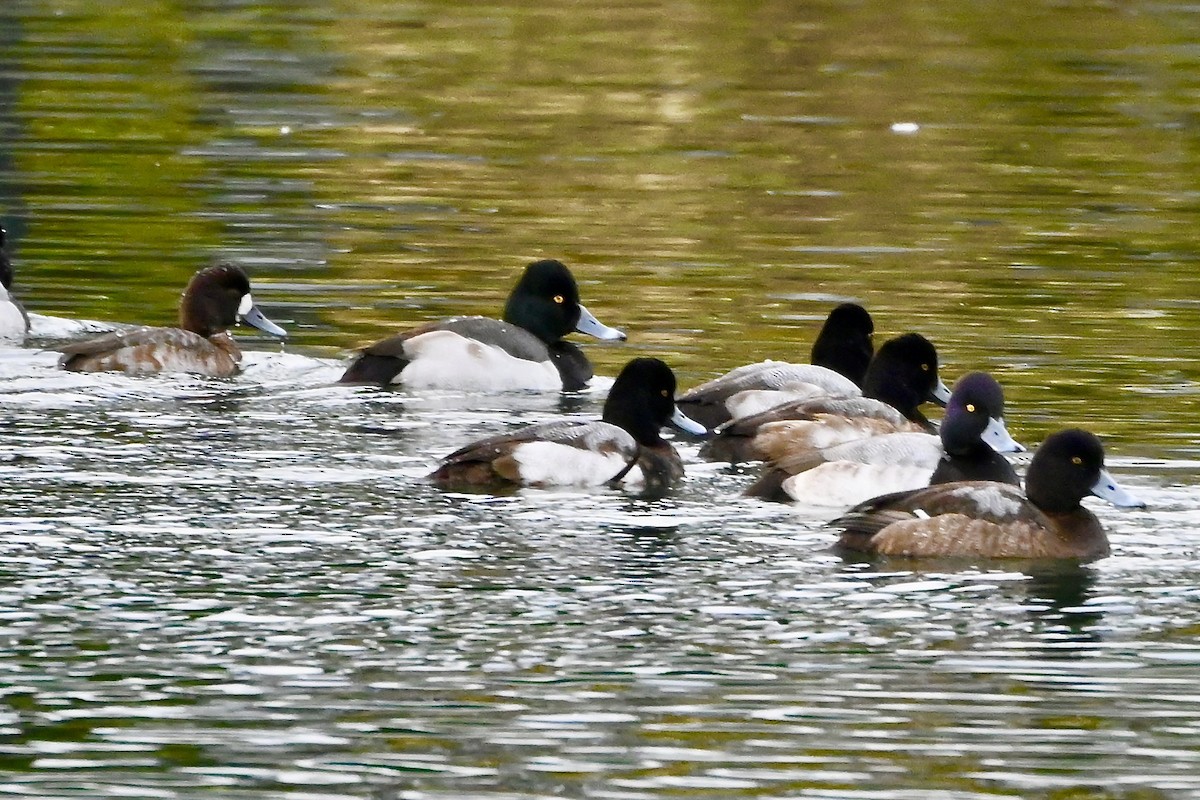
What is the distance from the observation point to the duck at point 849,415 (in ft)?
41.4

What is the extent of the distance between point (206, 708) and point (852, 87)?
869 inches

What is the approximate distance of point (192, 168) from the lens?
2303 cm

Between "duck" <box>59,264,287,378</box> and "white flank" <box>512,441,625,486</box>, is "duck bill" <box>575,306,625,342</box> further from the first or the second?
"white flank" <box>512,441,625,486</box>

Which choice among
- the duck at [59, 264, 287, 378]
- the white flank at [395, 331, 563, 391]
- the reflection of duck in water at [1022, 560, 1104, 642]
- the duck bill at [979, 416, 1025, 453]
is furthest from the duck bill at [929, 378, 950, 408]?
the duck at [59, 264, 287, 378]

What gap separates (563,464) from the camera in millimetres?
11930

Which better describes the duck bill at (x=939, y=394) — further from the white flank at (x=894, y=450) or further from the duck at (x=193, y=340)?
the duck at (x=193, y=340)

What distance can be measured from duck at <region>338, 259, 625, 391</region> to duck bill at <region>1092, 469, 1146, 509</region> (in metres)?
4.92

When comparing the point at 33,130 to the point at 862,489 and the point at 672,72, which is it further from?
the point at 862,489

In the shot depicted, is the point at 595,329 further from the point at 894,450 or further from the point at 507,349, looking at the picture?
the point at 894,450

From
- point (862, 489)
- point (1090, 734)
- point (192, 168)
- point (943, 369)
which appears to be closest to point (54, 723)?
point (1090, 734)

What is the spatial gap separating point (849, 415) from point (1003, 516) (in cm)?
218

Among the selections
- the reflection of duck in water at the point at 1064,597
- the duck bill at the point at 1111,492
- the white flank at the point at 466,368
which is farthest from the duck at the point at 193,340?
the reflection of duck in water at the point at 1064,597

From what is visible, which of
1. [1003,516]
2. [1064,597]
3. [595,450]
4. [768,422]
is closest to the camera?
[1064,597]

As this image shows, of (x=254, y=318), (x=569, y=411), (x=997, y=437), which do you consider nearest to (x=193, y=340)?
(x=254, y=318)
